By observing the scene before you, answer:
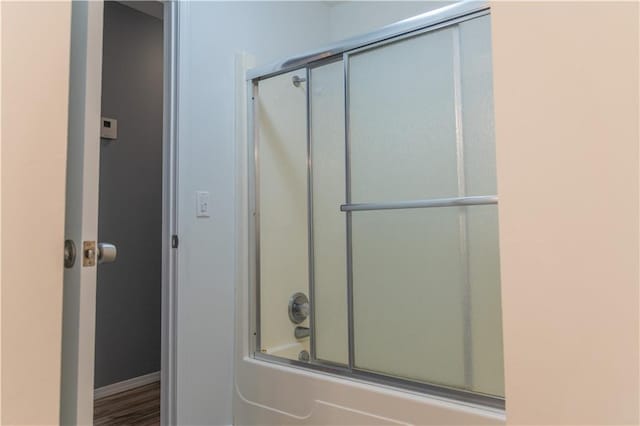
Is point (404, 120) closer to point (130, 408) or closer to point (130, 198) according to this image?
point (130, 198)

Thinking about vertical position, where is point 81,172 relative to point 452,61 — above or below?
below

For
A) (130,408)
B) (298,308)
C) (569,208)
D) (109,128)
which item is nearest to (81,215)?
(569,208)

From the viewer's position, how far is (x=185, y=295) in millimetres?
1977

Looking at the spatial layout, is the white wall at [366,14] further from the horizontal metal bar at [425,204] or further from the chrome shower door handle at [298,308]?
the chrome shower door handle at [298,308]

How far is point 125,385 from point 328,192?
1856 mm

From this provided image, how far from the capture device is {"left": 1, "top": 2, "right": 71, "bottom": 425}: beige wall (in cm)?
64

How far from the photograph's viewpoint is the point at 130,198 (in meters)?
3.01

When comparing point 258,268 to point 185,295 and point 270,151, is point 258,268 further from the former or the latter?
point 270,151

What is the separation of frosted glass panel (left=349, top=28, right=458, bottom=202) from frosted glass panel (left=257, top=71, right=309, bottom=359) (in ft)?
1.30

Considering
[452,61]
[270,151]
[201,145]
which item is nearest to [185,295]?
[201,145]

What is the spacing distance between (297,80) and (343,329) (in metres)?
1.26

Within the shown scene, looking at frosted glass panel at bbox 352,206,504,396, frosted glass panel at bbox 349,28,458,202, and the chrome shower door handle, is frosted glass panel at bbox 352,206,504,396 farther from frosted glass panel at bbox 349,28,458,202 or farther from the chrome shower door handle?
the chrome shower door handle

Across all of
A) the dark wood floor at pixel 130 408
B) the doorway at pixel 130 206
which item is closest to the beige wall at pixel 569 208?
the dark wood floor at pixel 130 408

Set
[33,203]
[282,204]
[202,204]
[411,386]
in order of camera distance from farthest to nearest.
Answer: [282,204] < [202,204] < [411,386] < [33,203]
